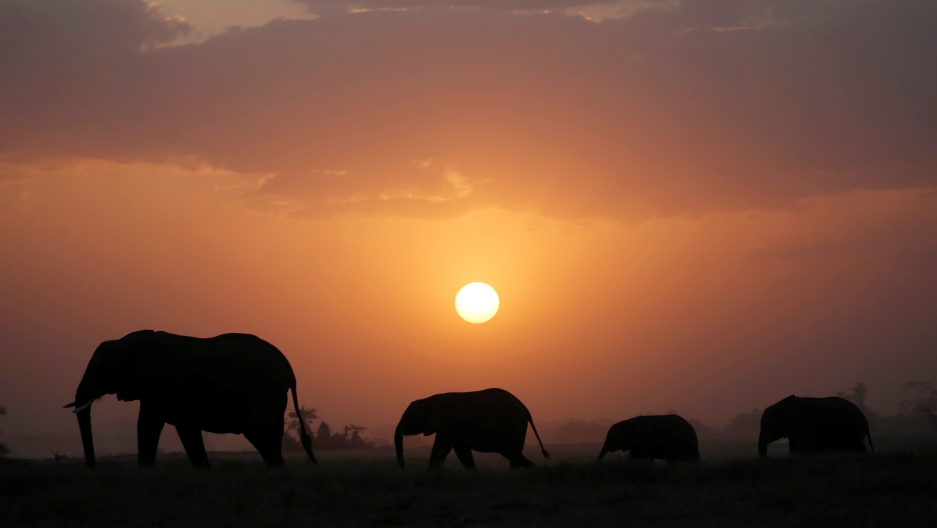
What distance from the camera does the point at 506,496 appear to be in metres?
13.6

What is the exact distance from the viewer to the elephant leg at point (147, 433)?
18.7 m

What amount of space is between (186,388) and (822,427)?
1648 cm

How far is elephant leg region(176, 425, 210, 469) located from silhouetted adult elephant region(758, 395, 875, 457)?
46.8 ft

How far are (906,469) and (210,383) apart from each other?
14927mm

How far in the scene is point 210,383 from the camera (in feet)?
63.2

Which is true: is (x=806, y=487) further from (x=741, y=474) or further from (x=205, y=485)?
(x=205, y=485)

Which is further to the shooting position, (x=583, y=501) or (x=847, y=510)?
(x=583, y=501)

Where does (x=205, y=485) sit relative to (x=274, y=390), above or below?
below

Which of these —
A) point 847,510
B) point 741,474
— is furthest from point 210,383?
point 847,510

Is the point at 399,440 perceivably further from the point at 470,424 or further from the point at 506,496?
the point at 506,496

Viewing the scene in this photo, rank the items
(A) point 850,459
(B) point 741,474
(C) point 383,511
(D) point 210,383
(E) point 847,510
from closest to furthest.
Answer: (E) point 847,510 → (C) point 383,511 → (B) point 741,474 → (A) point 850,459 → (D) point 210,383

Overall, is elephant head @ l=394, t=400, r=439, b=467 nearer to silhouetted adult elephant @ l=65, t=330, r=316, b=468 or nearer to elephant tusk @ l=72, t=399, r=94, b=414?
silhouetted adult elephant @ l=65, t=330, r=316, b=468

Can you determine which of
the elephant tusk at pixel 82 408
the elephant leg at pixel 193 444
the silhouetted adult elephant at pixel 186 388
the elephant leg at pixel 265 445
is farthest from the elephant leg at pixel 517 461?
the elephant tusk at pixel 82 408

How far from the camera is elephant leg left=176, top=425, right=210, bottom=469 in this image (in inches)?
757
